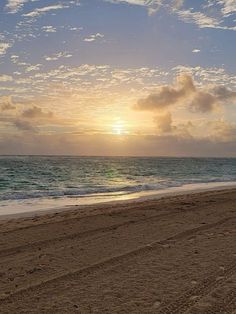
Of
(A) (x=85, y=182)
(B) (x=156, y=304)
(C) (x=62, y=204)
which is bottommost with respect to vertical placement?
(A) (x=85, y=182)

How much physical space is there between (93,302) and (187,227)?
709 centimetres

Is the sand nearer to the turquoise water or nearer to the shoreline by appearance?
the shoreline

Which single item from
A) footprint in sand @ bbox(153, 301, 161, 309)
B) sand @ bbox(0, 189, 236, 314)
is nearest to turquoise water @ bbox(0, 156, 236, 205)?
sand @ bbox(0, 189, 236, 314)

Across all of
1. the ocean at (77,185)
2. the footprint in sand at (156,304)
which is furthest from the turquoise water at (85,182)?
the footprint in sand at (156,304)

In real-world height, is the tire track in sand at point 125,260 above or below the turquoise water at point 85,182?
above

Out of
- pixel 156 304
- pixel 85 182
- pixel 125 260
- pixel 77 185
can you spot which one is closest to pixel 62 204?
pixel 125 260

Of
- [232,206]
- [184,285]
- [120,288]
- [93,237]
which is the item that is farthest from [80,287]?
[232,206]

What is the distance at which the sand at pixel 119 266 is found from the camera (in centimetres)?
620

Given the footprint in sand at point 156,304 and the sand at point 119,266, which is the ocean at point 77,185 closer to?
the sand at point 119,266

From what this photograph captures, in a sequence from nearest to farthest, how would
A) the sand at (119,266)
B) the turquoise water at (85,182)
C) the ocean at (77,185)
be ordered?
the sand at (119,266) → the ocean at (77,185) → the turquoise water at (85,182)

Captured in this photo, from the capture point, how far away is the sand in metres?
6.20

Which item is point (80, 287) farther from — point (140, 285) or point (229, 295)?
point (229, 295)

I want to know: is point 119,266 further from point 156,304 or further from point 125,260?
point 156,304

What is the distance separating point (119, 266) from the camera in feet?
26.9
